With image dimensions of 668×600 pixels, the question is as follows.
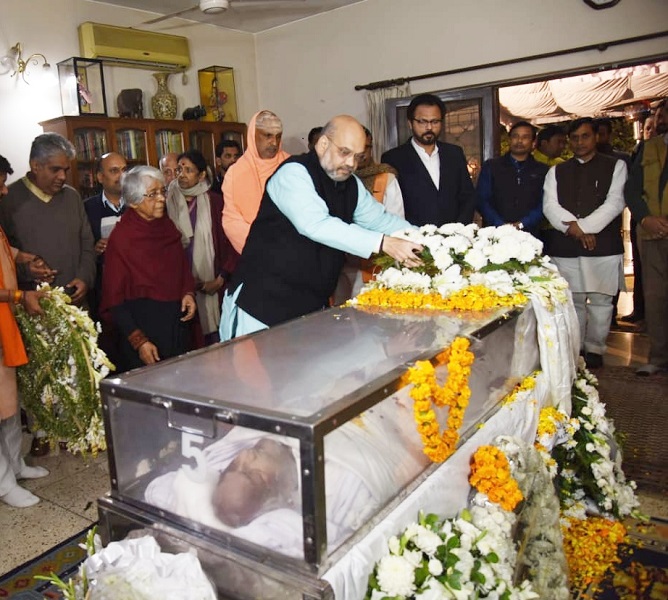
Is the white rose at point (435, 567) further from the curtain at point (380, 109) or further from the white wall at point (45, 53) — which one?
the curtain at point (380, 109)

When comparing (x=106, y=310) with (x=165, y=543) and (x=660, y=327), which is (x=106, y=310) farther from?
(x=660, y=327)

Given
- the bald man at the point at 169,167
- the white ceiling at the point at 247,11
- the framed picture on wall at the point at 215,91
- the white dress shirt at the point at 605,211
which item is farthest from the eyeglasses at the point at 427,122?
the framed picture on wall at the point at 215,91

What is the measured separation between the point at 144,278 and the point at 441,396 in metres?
2.03

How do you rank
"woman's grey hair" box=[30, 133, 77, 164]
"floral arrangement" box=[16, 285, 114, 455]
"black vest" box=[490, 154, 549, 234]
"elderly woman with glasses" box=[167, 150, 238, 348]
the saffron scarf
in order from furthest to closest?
"black vest" box=[490, 154, 549, 234], "elderly woman with glasses" box=[167, 150, 238, 348], "woman's grey hair" box=[30, 133, 77, 164], "floral arrangement" box=[16, 285, 114, 455], the saffron scarf

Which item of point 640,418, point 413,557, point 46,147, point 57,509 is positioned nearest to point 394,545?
point 413,557

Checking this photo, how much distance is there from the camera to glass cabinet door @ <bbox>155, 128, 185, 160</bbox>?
19.6 feet

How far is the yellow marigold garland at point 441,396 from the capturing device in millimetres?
1537

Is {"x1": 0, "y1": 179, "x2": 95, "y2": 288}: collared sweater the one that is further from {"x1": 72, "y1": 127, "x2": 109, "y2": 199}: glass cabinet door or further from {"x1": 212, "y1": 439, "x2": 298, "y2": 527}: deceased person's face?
{"x1": 212, "y1": 439, "x2": 298, "y2": 527}: deceased person's face

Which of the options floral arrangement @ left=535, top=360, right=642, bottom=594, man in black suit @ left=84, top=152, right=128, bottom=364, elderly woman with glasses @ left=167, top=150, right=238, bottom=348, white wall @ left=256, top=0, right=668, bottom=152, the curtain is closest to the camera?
floral arrangement @ left=535, top=360, right=642, bottom=594

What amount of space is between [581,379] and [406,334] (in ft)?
4.25

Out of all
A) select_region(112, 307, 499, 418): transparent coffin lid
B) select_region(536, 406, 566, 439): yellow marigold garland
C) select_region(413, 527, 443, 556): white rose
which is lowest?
select_region(536, 406, 566, 439): yellow marigold garland

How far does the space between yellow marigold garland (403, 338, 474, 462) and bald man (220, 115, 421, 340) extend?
683 millimetres

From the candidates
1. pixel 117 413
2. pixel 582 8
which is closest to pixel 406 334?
pixel 117 413

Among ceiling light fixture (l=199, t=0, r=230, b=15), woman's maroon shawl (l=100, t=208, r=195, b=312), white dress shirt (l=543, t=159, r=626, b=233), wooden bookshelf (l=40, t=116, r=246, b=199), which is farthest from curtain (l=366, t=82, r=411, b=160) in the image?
woman's maroon shawl (l=100, t=208, r=195, b=312)
